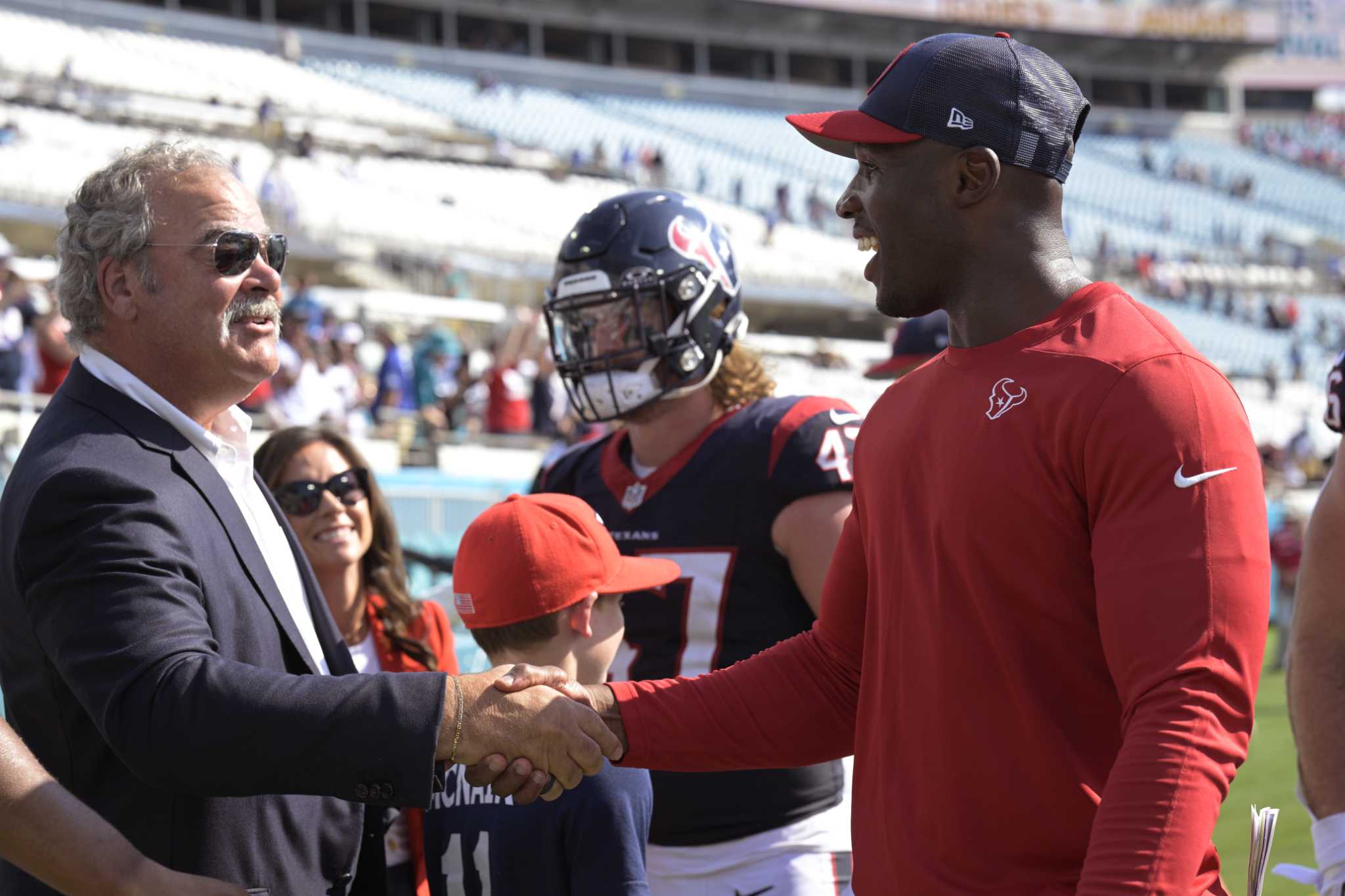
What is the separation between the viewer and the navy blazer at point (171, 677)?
7.53ft

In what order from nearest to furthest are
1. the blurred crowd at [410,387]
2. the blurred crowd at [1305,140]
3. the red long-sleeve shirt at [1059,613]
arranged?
the red long-sleeve shirt at [1059,613]
the blurred crowd at [410,387]
the blurred crowd at [1305,140]

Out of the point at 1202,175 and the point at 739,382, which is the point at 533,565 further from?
the point at 1202,175

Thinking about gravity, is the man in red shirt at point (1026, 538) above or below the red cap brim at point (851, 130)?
below

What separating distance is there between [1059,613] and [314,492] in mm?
2965

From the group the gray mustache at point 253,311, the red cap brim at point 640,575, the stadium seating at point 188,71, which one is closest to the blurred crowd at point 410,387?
the red cap brim at point 640,575

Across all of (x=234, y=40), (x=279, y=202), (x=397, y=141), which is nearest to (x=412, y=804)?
(x=279, y=202)

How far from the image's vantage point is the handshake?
259 cm

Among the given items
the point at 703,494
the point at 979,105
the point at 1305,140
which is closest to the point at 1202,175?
the point at 1305,140

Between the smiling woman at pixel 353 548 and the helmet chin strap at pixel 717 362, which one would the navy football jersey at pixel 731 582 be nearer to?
the helmet chin strap at pixel 717 362

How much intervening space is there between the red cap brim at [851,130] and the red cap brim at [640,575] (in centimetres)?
110

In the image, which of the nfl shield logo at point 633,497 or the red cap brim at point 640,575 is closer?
the red cap brim at point 640,575

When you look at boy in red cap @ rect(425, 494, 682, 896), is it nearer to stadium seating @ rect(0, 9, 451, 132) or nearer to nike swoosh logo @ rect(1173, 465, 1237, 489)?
nike swoosh logo @ rect(1173, 465, 1237, 489)

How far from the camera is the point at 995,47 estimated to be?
2240 millimetres

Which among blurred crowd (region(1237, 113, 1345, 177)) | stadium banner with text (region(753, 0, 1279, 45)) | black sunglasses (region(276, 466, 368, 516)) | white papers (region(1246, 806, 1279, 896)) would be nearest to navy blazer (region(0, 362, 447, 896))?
white papers (region(1246, 806, 1279, 896))
